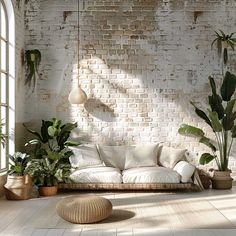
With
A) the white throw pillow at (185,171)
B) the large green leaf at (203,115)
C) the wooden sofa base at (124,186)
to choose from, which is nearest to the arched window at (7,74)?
the wooden sofa base at (124,186)

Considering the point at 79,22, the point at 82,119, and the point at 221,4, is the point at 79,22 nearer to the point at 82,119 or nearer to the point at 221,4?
the point at 82,119

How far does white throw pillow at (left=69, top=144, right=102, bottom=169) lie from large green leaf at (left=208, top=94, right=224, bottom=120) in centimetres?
253

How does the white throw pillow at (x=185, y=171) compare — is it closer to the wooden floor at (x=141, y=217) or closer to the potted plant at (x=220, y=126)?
the wooden floor at (x=141, y=217)

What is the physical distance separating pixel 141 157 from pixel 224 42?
9.74 ft

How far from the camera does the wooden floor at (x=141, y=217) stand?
209 inches

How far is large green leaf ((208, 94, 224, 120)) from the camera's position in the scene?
8.92 metres

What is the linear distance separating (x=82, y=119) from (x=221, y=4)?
3829 mm

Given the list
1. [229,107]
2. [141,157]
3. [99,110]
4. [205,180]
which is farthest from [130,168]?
[229,107]

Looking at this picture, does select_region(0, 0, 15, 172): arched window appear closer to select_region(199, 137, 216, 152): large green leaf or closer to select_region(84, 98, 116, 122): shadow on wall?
select_region(84, 98, 116, 122): shadow on wall

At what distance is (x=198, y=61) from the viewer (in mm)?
9469

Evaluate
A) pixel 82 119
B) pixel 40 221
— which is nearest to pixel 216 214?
pixel 40 221

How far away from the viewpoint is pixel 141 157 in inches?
354

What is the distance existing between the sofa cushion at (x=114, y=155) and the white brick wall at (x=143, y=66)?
0.30 metres

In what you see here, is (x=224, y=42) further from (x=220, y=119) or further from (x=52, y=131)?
(x=52, y=131)
